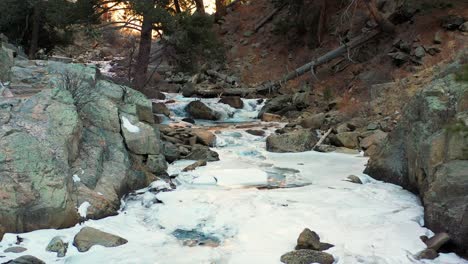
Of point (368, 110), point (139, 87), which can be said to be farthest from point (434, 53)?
point (139, 87)

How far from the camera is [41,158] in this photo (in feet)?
21.3

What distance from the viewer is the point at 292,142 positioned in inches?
475

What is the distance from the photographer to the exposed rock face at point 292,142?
38.8 ft

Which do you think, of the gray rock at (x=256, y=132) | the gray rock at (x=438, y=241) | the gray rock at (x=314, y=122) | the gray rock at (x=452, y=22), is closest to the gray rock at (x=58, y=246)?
the gray rock at (x=438, y=241)

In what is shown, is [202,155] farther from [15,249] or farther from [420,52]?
[420,52]

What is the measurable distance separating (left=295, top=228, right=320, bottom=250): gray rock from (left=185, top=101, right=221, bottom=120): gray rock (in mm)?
11823

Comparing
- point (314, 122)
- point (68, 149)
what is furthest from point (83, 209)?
point (314, 122)

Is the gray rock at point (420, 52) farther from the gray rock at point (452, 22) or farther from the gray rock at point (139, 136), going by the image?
the gray rock at point (139, 136)

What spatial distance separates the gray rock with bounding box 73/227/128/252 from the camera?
18.6 feet

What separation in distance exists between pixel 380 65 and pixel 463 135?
11.4 metres

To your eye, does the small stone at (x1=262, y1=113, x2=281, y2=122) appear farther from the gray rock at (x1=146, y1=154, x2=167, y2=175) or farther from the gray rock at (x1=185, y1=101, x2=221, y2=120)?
→ the gray rock at (x1=146, y1=154, x2=167, y2=175)

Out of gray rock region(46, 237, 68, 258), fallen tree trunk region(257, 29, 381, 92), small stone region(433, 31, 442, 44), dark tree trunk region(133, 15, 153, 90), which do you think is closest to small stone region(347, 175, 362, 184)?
gray rock region(46, 237, 68, 258)

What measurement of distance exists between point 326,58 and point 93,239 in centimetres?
1496

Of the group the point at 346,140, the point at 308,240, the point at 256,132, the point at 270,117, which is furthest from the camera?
the point at 270,117
